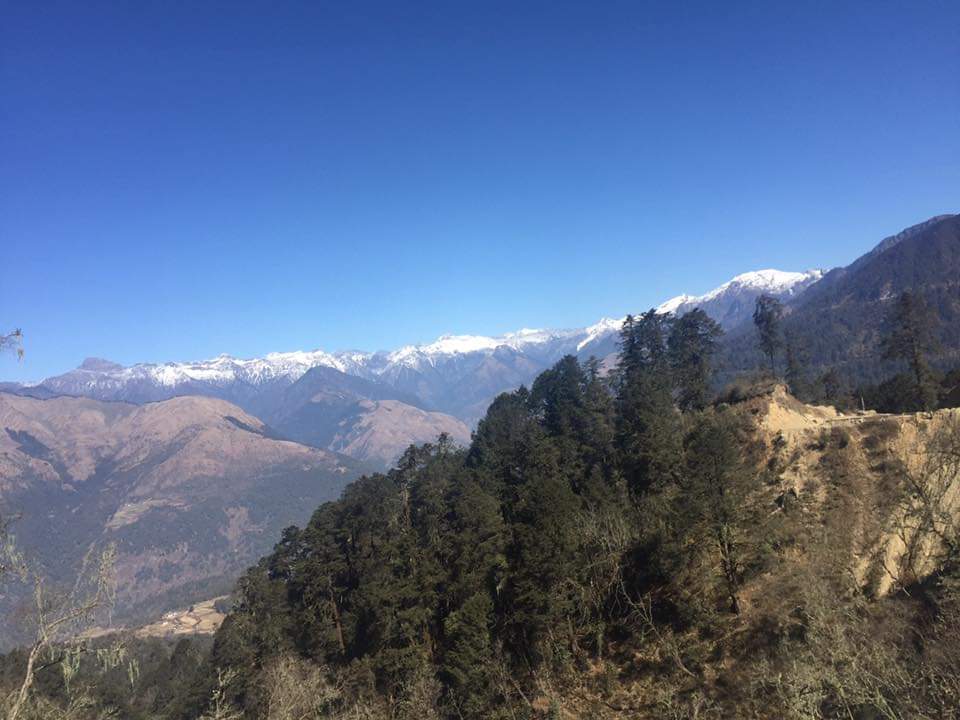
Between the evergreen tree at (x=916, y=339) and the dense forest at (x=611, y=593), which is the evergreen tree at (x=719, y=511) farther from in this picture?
the evergreen tree at (x=916, y=339)

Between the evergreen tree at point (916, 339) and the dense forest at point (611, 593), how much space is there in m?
0.23

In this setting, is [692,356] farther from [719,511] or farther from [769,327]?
[719,511]

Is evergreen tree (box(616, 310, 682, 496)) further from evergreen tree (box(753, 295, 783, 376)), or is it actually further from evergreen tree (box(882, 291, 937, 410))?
evergreen tree (box(882, 291, 937, 410))

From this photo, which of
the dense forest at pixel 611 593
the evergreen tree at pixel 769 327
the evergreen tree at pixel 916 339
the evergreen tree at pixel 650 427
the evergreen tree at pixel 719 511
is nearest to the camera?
the dense forest at pixel 611 593

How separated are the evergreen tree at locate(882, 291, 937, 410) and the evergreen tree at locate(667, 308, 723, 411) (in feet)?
53.2

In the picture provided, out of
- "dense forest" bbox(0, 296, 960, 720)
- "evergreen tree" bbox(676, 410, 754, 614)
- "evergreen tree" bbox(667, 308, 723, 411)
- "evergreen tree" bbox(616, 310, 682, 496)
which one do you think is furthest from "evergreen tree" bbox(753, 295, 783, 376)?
"evergreen tree" bbox(676, 410, 754, 614)

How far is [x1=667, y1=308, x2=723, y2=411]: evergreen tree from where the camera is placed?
193ft

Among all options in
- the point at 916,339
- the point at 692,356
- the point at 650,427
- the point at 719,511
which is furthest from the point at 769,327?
the point at 719,511

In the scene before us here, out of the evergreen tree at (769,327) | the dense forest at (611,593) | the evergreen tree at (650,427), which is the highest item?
the evergreen tree at (769,327)

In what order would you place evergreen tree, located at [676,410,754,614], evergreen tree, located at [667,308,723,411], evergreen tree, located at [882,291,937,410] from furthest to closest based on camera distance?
evergreen tree, located at [667,308,723,411], evergreen tree, located at [882,291,937,410], evergreen tree, located at [676,410,754,614]

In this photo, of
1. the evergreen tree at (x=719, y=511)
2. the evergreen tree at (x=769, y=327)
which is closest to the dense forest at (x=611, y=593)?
the evergreen tree at (x=719, y=511)

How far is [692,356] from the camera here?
60844mm

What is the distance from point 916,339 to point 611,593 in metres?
40.2

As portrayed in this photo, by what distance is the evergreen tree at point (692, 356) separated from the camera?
2315 inches
